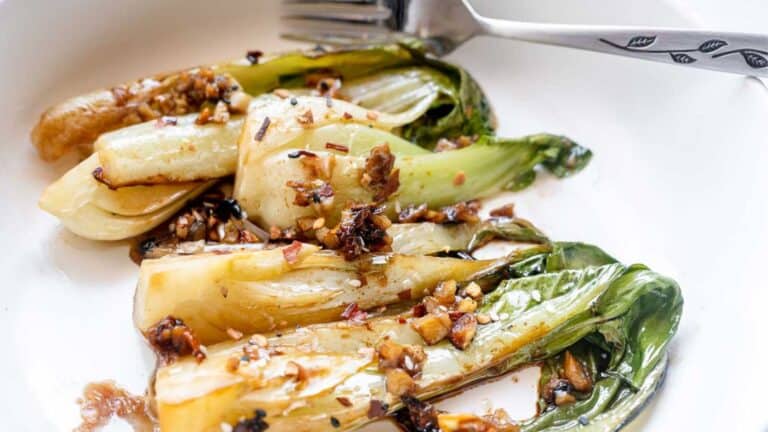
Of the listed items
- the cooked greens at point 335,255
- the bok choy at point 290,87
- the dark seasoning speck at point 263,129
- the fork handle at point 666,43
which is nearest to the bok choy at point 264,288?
the cooked greens at point 335,255

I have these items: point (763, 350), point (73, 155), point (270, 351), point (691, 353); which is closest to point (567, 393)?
point (691, 353)

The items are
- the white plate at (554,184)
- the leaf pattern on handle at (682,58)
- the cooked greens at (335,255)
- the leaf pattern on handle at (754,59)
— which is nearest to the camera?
the cooked greens at (335,255)

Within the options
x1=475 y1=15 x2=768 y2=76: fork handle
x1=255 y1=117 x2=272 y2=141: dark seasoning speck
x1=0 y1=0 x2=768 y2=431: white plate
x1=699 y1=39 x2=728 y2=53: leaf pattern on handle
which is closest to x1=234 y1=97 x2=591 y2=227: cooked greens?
x1=255 y1=117 x2=272 y2=141: dark seasoning speck

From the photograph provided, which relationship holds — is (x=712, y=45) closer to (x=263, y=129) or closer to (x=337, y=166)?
(x=337, y=166)

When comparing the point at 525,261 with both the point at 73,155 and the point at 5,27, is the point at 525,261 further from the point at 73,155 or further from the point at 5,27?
the point at 5,27

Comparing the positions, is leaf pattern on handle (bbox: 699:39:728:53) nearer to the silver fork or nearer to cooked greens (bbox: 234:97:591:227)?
the silver fork

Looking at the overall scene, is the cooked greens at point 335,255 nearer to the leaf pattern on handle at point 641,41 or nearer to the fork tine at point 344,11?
the fork tine at point 344,11

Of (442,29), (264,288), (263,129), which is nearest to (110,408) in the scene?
(264,288)
